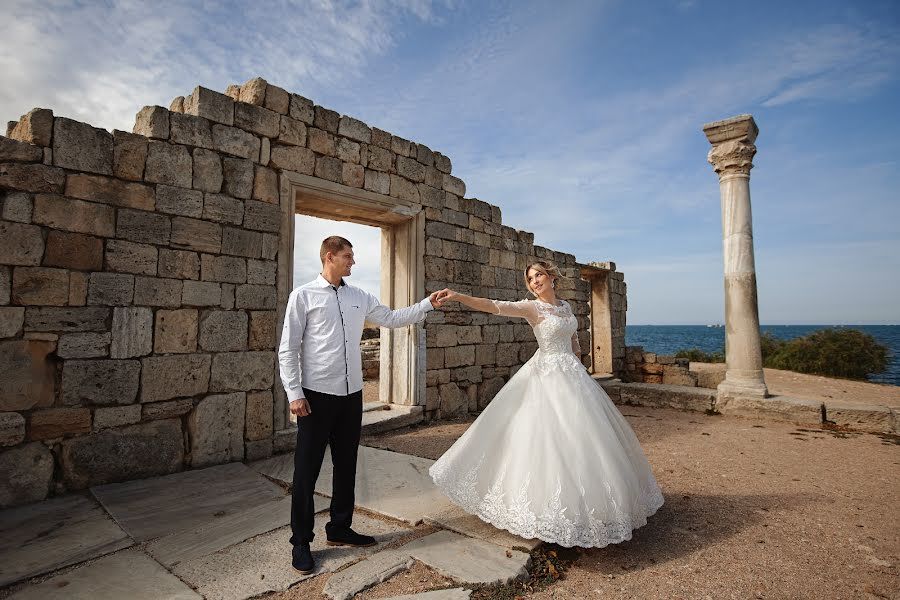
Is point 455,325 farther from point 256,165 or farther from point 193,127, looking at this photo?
point 193,127

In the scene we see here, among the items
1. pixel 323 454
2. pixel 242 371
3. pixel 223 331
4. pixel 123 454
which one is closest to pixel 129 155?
pixel 223 331

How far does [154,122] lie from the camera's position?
3896 mm

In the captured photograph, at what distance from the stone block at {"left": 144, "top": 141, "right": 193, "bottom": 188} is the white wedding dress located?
3.13m

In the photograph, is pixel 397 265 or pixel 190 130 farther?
pixel 397 265

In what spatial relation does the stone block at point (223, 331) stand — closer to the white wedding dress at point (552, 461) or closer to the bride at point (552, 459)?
the bride at point (552, 459)

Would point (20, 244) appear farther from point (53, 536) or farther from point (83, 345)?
point (53, 536)

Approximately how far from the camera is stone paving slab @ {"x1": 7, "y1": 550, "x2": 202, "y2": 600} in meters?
2.14

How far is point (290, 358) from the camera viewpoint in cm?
240

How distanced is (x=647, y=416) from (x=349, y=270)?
6.00m

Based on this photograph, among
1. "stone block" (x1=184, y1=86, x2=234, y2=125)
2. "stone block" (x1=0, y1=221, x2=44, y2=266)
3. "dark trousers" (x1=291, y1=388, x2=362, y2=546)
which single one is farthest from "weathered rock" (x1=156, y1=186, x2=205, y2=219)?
"dark trousers" (x1=291, y1=388, x2=362, y2=546)

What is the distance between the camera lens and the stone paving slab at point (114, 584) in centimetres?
214

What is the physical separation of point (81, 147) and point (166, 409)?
7.18ft

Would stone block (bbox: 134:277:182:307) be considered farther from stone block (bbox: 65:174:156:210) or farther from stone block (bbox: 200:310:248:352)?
stone block (bbox: 65:174:156:210)

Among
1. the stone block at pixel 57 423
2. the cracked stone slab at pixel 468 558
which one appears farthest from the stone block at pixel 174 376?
the cracked stone slab at pixel 468 558
